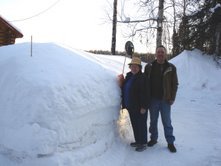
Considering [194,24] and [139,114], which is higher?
[194,24]

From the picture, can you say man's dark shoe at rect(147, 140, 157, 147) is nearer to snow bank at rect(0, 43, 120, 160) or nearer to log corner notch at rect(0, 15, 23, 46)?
snow bank at rect(0, 43, 120, 160)

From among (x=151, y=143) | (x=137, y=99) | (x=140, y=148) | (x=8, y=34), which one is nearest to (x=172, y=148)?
(x=151, y=143)

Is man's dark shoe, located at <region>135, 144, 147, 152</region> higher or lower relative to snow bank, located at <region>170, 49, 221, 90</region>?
lower

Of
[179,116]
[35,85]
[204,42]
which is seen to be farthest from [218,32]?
[35,85]

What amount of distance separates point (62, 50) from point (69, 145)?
2.57 m

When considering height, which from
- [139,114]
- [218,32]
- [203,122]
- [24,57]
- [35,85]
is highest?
[218,32]

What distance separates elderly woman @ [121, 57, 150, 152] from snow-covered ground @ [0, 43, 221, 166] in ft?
0.63

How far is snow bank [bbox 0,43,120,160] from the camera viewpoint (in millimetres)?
5828

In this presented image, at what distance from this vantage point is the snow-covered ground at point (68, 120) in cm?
582

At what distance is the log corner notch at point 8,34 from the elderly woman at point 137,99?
11850 millimetres

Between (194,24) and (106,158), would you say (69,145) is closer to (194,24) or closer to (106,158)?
(106,158)

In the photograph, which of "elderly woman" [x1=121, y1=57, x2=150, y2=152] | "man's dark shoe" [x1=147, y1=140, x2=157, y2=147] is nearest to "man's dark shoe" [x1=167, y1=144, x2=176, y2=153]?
"man's dark shoe" [x1=147, y1=140, x2=157, y2=147]

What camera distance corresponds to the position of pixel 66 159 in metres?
5.87

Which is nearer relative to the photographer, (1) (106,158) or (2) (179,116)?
(1) (106,158)
